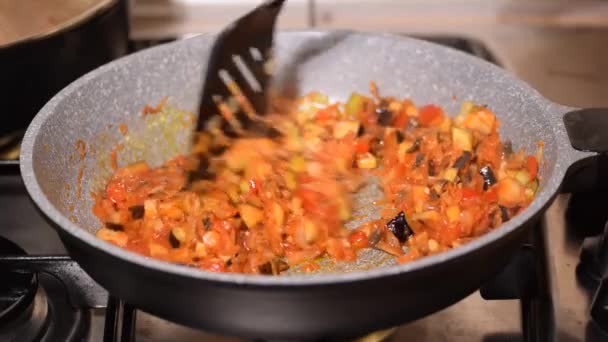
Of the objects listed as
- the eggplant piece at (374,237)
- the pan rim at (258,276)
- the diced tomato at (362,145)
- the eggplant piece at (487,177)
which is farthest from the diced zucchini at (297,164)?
the pan rim at (258,276)

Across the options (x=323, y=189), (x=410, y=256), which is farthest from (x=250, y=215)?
(x=410, y=256)

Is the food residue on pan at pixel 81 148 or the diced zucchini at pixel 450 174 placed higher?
the food residue on pan at pixel 81 148

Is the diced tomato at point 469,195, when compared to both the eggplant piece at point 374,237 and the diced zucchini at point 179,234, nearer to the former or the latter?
the eggplant piece at point 374,237

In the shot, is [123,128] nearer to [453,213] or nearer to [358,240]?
[358,240]

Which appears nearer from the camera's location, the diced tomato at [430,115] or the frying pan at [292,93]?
the frying pan at [292,93]

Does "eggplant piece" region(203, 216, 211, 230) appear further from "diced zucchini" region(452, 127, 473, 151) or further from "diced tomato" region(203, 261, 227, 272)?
"diced zucchini" region(452, 127, 473, 151)

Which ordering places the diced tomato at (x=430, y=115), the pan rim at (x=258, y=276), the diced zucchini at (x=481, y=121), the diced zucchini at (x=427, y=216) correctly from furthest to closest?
1. the diced tomato at (x=430, y=115)
2. the diced zucchini at (x=481, y=121)
3. the diced zucchini at (x=427, y=216)
4. the pan rim at (x=258, y=276)

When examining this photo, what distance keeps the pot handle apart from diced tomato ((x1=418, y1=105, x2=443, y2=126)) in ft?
1.10

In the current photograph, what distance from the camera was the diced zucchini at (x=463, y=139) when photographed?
128cm

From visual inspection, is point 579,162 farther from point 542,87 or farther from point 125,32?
point 125,32

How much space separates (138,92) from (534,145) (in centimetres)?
69

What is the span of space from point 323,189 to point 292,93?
26 centimetres

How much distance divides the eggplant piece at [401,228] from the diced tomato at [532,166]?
8.2 inches

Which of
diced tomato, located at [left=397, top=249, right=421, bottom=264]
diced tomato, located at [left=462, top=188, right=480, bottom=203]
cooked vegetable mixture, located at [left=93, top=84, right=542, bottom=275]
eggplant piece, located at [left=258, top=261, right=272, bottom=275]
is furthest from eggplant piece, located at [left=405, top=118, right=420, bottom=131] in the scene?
eggplant piece, located at [left=258, top=261, right=272, bottom=275]
